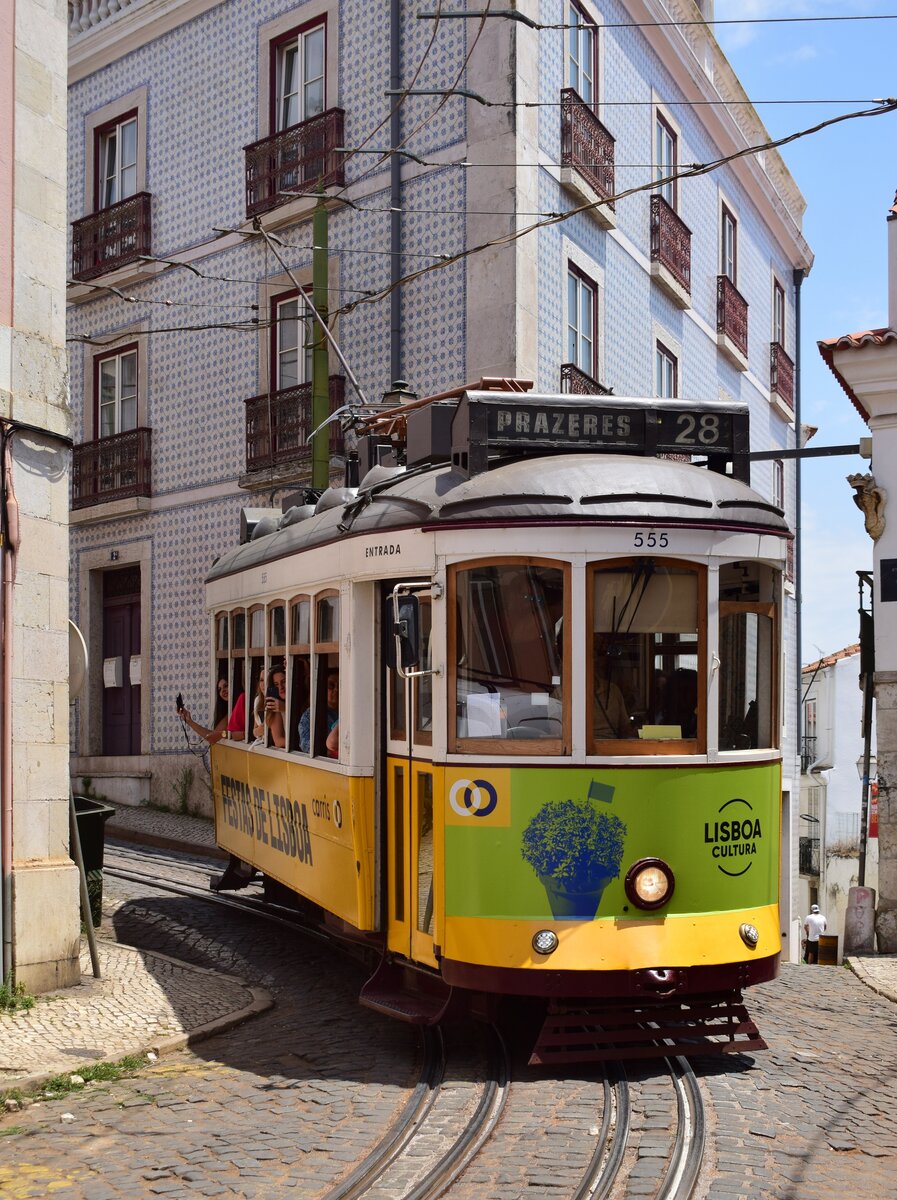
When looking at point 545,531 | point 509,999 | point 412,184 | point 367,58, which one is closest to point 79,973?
point 509,999

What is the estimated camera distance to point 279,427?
727 inches

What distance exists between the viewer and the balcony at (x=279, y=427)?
1806 cm

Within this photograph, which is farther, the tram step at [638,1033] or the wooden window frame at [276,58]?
the wooden window frame at [276,58]

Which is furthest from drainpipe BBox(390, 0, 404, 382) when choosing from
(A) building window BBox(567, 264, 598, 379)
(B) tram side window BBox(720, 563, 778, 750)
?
(B) tram side window BBox(720, 563, 778, 750)

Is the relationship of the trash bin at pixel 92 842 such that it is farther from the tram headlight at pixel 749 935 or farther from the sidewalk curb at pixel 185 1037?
the tram headlight at pixel 749 935

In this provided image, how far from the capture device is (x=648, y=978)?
6871mm

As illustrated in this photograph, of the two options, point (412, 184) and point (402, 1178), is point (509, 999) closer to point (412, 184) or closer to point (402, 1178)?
point (402, 1178)

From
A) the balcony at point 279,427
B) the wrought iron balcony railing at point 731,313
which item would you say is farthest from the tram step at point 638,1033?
the wrought iron balcony railing at point 731,313

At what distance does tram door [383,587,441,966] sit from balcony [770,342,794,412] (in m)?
20.0

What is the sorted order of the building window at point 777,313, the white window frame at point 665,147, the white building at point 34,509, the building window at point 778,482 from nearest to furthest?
the white building at point 34,509
the white window frame at point 665,147
the building window at point 778,482
the building window at point 777,313

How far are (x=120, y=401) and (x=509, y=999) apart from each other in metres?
15.3

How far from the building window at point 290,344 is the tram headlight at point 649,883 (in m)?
12.3

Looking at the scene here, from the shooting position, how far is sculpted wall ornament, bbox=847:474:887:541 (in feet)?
39.6

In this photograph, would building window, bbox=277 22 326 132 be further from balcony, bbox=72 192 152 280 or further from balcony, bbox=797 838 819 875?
balcony, bbox=797 838 819 875
